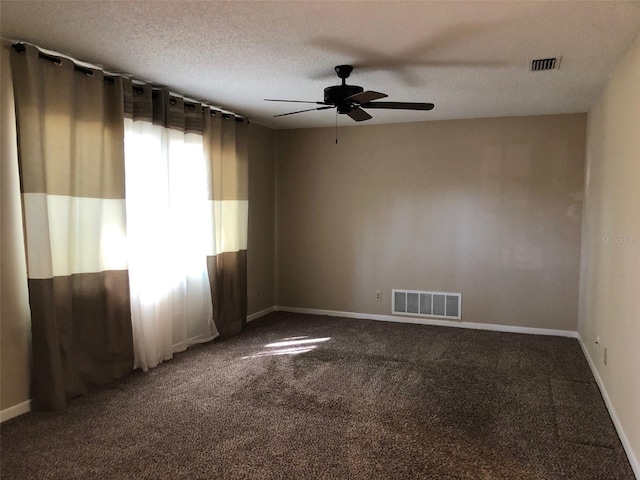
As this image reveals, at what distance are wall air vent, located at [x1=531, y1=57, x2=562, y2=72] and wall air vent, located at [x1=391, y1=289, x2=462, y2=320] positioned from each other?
2854 millimetres

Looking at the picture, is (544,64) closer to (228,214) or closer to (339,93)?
(339,93)

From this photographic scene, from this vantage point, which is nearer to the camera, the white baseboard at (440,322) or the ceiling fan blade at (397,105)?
the ceiling fan blade at (397,105)

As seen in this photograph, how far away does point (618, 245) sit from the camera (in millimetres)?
3057

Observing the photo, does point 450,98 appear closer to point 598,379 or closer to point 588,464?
point 598,379

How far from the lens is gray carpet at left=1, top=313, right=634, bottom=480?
2471mm

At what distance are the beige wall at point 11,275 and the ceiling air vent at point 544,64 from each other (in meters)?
3.63

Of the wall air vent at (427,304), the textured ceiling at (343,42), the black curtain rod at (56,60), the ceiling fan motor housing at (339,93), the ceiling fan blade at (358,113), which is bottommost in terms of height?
the wall air vent at (427,304)

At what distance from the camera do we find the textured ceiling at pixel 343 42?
2.45 m

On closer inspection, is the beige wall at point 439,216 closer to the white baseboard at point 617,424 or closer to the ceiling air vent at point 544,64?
the white baseboard at point 617,424

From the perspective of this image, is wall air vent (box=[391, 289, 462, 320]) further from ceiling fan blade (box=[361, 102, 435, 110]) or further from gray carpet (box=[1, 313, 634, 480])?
ceiling fan blade (box=[361, 102, 435, 110])

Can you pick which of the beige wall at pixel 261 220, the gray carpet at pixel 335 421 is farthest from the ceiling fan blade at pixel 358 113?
the beige wall at pixel 261 220

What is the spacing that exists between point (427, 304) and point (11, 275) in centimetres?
433

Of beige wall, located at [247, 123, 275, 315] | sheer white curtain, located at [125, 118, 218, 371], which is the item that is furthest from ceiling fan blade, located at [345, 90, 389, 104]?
beige wall, located at [247, 123, 275, 315]

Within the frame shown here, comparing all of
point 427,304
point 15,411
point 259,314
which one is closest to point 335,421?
point 15,411
